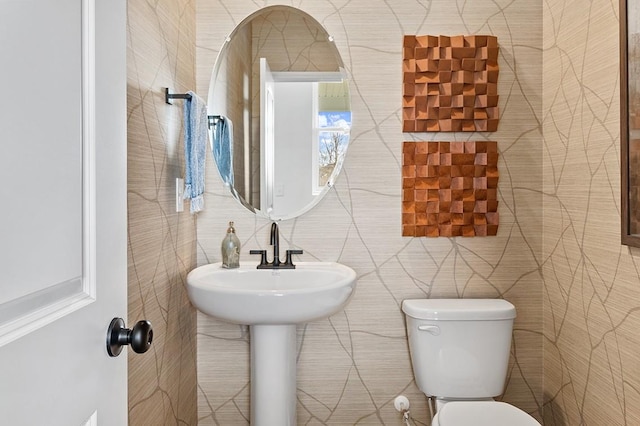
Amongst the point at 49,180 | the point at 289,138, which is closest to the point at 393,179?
the point at 289,138

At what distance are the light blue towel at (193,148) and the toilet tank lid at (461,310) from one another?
93cm

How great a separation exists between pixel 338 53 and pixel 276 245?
84 cm

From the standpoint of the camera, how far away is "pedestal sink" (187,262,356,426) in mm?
1610

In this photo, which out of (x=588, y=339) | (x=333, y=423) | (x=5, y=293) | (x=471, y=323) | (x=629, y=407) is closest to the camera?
(x=5, y=293)

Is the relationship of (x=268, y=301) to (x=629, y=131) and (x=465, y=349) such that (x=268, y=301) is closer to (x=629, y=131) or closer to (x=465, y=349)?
(x=465, y=349)

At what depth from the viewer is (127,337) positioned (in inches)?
31.5

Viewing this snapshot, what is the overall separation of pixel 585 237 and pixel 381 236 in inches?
30.0

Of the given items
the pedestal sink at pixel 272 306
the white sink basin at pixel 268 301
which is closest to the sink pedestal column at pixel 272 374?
the pedestal sink at pixel 272 306

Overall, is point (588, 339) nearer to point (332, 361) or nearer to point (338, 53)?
point (332, 361)

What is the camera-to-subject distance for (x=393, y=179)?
6.94 ft

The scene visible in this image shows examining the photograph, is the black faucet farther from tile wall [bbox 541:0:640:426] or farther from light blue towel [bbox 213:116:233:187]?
tile wall [bbox 541:0:640:426]

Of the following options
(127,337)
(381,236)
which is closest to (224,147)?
(381,236)

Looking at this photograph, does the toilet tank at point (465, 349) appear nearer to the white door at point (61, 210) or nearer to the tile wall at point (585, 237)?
the tile wall at point (585, 237)

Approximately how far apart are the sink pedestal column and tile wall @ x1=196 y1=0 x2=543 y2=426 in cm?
27
